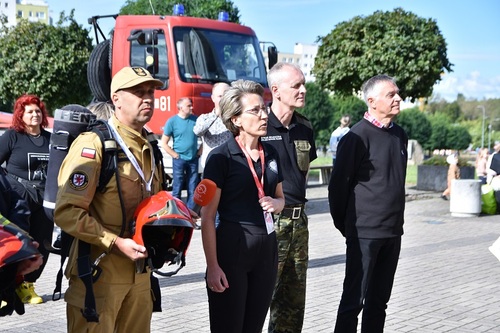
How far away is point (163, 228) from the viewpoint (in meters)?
3.86

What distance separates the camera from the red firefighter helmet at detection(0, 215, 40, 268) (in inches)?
119

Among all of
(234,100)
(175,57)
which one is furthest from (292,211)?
(175,57)

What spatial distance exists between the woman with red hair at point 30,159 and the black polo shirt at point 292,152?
302 cm

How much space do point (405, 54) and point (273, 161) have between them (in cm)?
1762

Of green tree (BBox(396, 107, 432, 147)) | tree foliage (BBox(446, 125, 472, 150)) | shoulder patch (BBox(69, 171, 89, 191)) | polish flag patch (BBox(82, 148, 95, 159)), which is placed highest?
polish flag patch (BBox(82, 148, 95, 159))

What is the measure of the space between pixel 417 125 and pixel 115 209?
7141 centimetres

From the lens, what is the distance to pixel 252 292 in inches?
175

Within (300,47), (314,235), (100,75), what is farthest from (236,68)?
(300,47)

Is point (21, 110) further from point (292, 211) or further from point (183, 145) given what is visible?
point (183, 145)

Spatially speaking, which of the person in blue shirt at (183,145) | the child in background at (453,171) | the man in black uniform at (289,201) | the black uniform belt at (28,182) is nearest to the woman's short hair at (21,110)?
the black uniform belt at (28,182)

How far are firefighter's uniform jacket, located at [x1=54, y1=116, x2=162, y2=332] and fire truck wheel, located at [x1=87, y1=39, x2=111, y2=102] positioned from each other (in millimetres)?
11126

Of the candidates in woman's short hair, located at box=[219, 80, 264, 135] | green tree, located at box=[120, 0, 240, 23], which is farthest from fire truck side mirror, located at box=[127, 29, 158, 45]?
green tree, located at box=[120, 0, 240, 23]

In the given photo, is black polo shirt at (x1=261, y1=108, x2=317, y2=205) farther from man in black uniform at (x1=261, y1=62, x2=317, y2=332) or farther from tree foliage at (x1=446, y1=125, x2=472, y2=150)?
tree foliage at (x1=446, y1=125, x2=472, y2=150)

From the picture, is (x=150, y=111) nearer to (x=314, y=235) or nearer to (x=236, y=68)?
(x=314, y=235)
